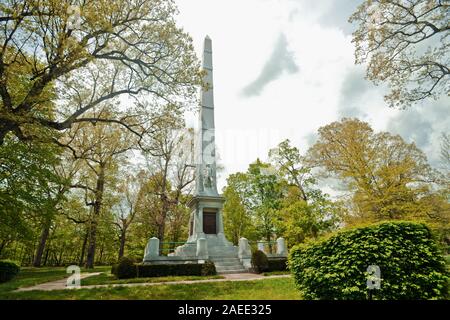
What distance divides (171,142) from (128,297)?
1851 cm

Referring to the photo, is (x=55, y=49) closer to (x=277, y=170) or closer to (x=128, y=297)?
(x=128, y=297)

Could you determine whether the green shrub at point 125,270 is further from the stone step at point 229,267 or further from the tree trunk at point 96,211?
the tree trunk at point 96,211

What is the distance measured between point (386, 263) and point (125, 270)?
10606mm

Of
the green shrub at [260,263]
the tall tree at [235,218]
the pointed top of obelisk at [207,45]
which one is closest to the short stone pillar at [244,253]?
the green shrub at [260,263]

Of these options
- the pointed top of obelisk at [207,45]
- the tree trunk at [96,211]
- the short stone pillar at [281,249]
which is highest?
the pointed top of obelisk at [207,45]

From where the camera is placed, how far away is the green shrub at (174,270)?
11.2 meters

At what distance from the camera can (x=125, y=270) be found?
35.5 feet

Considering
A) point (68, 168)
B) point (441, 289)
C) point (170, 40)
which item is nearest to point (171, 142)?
point (68, 168)

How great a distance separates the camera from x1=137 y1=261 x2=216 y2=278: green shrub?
11.2m

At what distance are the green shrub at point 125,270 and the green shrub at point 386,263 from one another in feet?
29.2

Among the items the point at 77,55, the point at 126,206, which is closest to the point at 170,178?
the point at 126,206

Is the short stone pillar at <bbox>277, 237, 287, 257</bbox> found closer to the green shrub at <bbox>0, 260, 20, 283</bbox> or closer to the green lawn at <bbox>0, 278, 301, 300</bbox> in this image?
the green lawn at <bbox>0, 278, 301, 300</bbox>

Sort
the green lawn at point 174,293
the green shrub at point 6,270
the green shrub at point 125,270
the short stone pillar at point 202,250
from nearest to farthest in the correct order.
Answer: the green lawn at point 174,293, the green shrub at point 125,270, the green shrub at point 6,270, the short stone pillar at point 202,250

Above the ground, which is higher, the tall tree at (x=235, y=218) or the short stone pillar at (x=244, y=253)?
the tall tree at (x=235, y=218)
